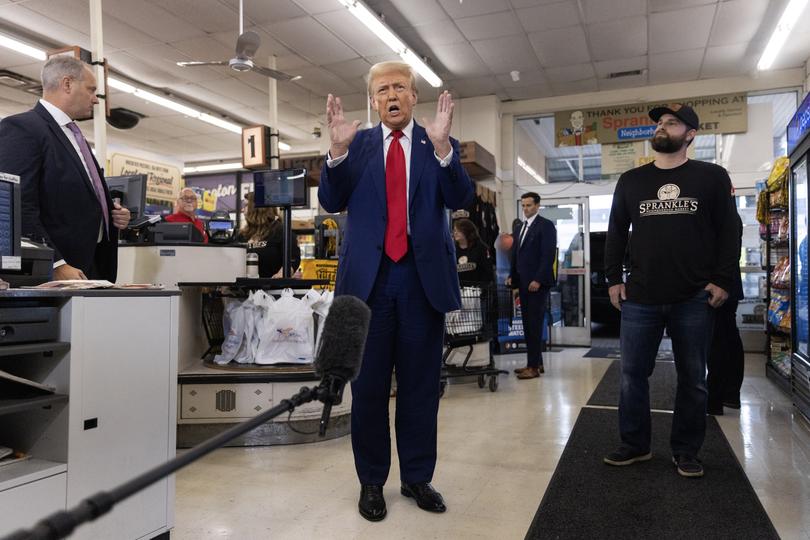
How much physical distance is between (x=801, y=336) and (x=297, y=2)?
536 cm

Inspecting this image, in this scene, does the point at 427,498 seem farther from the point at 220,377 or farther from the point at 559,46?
the point at 559,46

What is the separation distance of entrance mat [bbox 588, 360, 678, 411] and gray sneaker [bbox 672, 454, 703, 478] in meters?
1.13

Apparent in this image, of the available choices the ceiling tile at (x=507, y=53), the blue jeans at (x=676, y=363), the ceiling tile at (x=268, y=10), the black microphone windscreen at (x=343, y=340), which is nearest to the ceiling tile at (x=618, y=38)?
the ceiling tile at (x=507, y=53)

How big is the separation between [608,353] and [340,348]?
7312 millimetres

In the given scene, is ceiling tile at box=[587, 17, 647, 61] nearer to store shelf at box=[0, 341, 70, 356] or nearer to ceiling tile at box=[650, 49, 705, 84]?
ceiling tile at box=[650, 49, 705, 84]

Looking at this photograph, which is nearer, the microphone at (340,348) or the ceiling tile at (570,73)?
the microphone at (340,348)

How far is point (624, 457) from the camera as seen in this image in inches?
115

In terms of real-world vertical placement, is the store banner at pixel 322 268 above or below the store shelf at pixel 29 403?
above

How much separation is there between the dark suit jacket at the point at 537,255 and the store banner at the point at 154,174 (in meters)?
5.71

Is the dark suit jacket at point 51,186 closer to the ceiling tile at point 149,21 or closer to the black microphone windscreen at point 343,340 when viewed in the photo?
the black microphone windscreen at point 343,340

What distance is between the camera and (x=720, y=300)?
2.68 meters

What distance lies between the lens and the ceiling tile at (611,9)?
625 centimetres

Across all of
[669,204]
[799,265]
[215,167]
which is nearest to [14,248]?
[669,204]

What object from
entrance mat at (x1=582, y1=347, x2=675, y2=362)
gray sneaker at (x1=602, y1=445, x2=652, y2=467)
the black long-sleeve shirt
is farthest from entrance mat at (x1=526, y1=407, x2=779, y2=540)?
entrance mat at (x1=582, y1=347, x2=675, y2=362)
